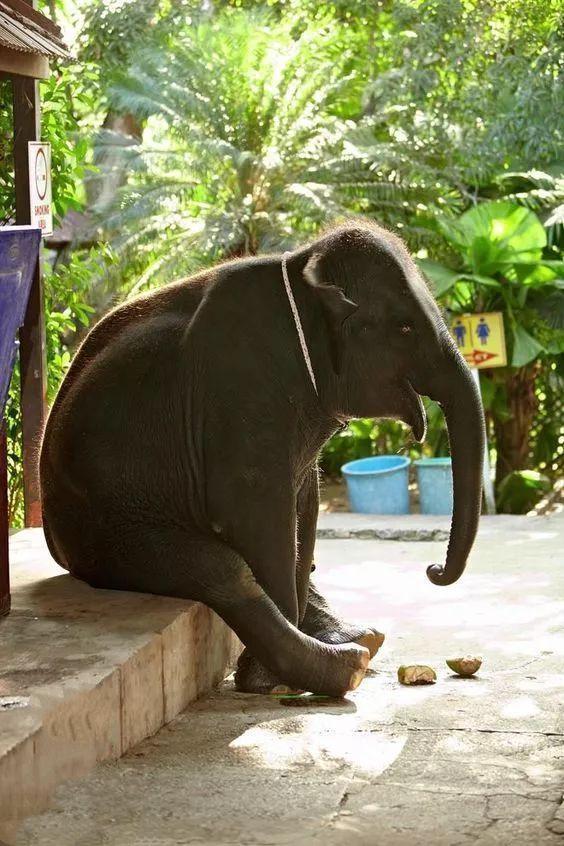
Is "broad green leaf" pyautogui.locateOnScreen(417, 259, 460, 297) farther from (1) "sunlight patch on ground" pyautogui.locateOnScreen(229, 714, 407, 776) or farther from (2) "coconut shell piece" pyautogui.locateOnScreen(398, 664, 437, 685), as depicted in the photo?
(1) "sunlight patch on ground" pyautogui.locateOnScreen(229, 714, 407, 776)

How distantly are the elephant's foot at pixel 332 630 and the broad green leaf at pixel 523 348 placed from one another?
702cm

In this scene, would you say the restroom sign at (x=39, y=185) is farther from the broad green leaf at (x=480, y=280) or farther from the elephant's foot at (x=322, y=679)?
the broad green leaf at (x=480, y=280)

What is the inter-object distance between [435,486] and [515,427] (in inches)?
75.1

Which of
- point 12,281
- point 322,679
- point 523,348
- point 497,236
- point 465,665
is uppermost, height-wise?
point 497,236

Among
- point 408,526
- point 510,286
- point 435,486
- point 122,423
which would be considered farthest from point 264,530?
point 510,286

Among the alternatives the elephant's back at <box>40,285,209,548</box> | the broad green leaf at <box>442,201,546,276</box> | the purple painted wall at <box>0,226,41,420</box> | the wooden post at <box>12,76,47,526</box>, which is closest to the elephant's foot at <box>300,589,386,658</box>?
→ the elephant's back at <box>40,285,209,548</box>

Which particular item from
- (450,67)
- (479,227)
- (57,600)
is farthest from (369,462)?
(57,600)

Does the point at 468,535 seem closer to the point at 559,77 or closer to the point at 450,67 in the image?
the point at 559,77

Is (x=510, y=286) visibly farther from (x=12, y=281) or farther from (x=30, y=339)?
(x=12, y=281)

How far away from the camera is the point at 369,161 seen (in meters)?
14.1

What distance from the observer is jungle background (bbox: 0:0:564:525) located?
12.0m

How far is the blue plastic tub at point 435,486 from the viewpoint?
484 inches

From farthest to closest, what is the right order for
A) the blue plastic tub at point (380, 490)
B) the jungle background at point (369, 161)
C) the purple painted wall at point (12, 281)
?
the blue plastic tub at point (380, 490) → the jungle background at point (369, 161) → the purple painted wall at point (12, 281)

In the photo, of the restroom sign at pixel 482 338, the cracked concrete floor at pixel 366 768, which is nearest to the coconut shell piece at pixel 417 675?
the cracked concrete floor at pixel 366 768
